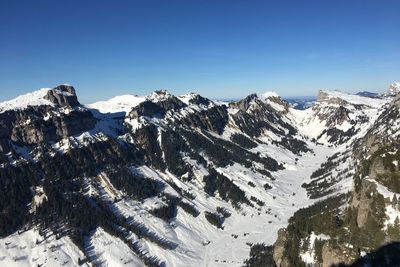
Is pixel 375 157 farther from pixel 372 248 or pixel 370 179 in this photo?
pixel 372 248

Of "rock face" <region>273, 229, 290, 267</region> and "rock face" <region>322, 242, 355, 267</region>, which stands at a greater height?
"rock face" <region>322, 242, 355, 267</region>

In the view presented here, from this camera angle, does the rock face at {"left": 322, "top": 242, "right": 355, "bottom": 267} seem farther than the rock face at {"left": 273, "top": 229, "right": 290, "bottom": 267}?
No

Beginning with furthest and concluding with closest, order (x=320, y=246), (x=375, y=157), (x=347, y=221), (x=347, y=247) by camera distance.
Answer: (x=375, y=157) → (x=347, y=221) → (x=320, y=246) → (x=347, y=247)

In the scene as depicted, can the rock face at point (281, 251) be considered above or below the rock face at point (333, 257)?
below

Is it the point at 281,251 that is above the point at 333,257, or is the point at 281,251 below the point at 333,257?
below

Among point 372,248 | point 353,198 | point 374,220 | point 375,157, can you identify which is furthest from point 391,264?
point 375,157

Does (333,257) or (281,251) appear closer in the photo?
(333,257)

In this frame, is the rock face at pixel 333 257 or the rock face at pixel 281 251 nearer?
the rock face at pixel 333 257

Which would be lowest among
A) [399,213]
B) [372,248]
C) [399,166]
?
[372,248]

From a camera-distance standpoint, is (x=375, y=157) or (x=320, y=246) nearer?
(x=320, y=246)

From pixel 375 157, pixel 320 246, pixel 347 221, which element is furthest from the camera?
pixel 375 157

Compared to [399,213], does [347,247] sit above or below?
below
